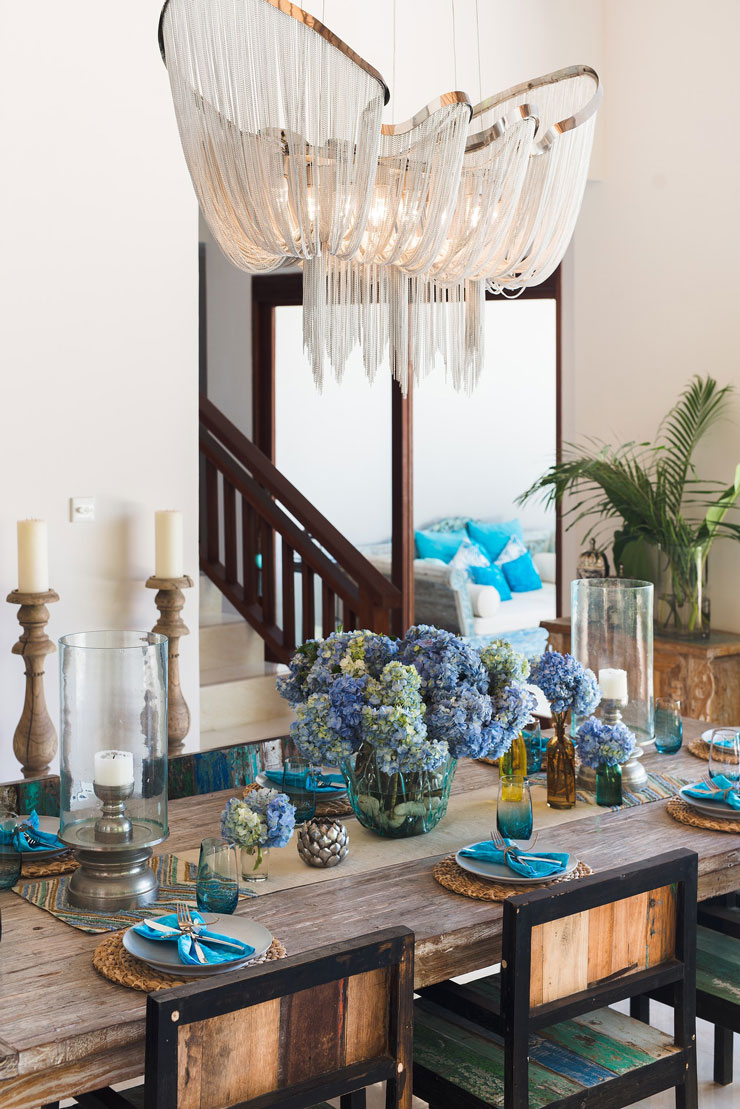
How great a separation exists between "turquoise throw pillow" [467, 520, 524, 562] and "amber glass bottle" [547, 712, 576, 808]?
3645mm

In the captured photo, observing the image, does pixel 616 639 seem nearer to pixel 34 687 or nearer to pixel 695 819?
pixel 695 819

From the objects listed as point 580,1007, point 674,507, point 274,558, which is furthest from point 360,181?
point 274,558

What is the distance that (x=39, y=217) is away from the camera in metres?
3.80

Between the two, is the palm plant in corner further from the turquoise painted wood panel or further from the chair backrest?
the chair backrest

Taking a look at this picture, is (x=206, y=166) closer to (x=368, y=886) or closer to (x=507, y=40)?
(x=368, y=886)

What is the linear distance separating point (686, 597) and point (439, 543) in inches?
70.9

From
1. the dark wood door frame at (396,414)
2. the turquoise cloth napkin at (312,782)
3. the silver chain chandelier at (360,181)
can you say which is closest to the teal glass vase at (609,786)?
the turquoise cloth napkin at (312,782)

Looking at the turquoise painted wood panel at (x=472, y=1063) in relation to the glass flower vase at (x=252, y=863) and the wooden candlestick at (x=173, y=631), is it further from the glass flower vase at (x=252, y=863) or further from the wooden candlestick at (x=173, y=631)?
the wooden candlestick at (x=173, y=631)

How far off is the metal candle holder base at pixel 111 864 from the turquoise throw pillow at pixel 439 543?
4206mm

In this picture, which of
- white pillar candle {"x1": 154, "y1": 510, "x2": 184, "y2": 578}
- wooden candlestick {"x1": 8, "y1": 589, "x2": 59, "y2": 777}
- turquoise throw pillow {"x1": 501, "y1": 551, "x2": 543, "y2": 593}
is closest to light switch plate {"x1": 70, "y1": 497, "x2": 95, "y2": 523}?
white pillar candle {"x1": 154, "y1": 510, "x2": 184, "y2": 578}

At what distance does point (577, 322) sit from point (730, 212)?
2.95ft

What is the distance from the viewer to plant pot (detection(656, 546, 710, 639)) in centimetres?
472

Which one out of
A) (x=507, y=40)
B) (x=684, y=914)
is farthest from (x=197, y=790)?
(x=507, y=40)

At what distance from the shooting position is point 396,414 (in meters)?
6.12
